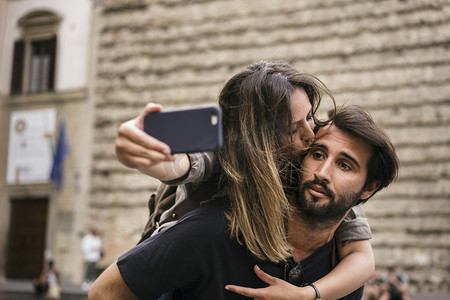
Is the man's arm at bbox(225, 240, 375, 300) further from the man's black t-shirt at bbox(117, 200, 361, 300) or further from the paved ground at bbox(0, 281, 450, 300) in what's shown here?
the paved ground at bbox(0, 281, 450, 300)

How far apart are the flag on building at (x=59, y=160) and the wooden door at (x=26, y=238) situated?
66 centimetres

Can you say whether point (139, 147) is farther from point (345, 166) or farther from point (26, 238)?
point (26, 238)

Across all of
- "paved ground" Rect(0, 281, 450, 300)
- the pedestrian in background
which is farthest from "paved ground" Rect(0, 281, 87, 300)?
the pedestrian in background

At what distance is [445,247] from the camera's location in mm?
9664

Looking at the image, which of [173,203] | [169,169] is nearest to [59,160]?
[173,203]

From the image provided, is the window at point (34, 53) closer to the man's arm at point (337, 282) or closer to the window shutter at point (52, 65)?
the window shutter at point (52, 65)

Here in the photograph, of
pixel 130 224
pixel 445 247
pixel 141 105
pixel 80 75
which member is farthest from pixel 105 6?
pixel 445 247

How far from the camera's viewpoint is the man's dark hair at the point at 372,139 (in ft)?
6.98

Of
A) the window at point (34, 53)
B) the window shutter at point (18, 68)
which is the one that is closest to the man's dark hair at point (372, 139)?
the window at point (34, 53)

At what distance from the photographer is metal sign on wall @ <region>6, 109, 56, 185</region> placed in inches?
513

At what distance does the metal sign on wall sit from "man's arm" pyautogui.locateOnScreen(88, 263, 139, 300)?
11.5 metres

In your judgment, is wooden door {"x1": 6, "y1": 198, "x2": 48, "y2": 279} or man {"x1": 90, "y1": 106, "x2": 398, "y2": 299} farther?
wooden door {"x1": 6, "y1": 198, "x2": 48, "y2": 279}

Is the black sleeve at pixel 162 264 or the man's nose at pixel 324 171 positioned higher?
the man's nose at pixel 324 171

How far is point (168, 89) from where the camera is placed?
1220 cm
